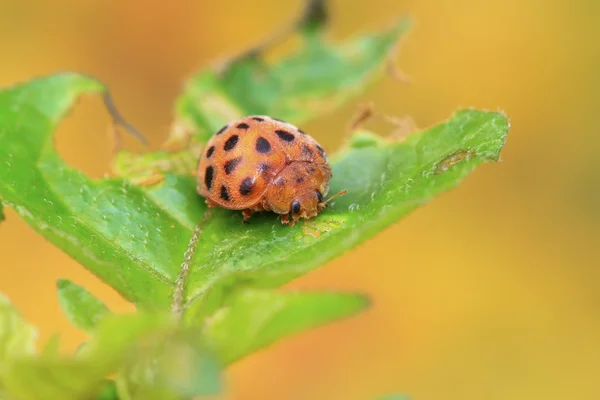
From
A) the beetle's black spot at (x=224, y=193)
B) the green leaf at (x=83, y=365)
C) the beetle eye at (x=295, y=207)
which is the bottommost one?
the green leaf at (x=83, y=365)

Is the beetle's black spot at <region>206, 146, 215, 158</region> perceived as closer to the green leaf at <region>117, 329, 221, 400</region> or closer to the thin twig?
the thin twig

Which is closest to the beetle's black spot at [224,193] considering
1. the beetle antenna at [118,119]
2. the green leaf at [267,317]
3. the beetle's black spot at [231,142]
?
the beetle's black spot at [231,142]

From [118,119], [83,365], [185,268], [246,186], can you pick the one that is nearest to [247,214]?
[246,186]

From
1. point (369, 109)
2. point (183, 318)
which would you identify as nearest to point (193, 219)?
point (183, 318)

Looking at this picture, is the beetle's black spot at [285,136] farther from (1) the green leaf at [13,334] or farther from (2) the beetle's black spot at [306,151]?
(1) the green leaf at [13,334]

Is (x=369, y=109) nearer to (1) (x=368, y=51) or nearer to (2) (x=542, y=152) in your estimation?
(1) (x=368, y=51)

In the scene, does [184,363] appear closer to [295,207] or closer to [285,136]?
[295,207]
